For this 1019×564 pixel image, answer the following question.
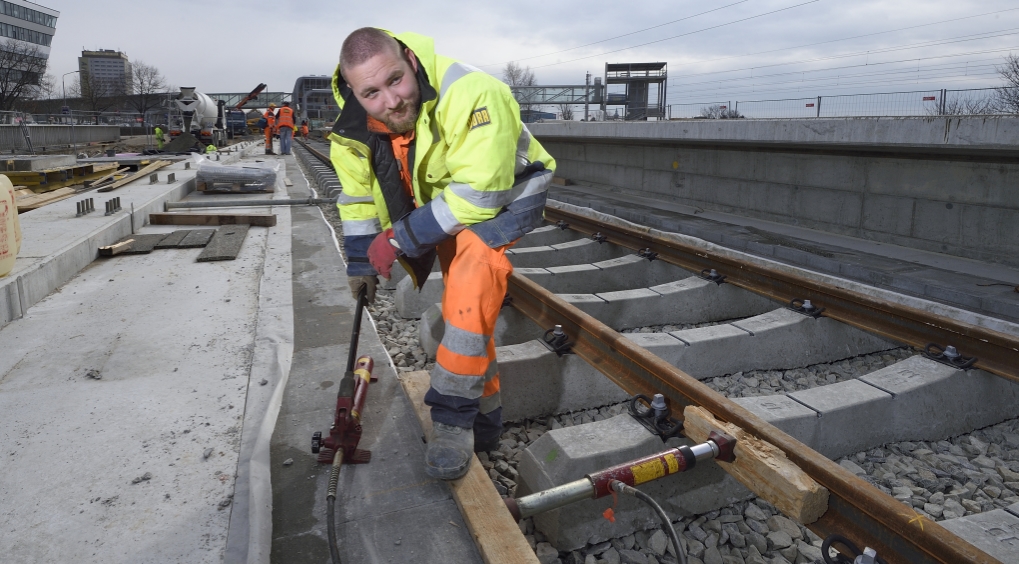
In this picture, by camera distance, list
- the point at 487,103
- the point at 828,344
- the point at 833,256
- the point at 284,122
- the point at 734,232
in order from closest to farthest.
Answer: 1. the point at 487,103
2. the point at 828,344
3. the point at 833,256
4. the point at 734,232
5. the point at 284,122

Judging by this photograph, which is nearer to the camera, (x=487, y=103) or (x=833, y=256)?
(x=487, y=103)

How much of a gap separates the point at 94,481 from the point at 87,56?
494 feet

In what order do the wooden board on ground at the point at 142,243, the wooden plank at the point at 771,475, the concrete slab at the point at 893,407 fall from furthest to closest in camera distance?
the wooden board on ground at the point at 142,243, the concrete slab at the point at 893,407, the wooden plank at the point at 771,475

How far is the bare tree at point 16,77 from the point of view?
166 ft

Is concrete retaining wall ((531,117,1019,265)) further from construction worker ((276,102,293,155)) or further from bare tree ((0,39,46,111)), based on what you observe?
bare tree ((0,39,46,111))

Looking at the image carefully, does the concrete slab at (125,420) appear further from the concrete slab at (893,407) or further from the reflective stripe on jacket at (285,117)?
the reflective stripe on jacket at (285,117)

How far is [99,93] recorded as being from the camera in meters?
74.6

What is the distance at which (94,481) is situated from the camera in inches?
103

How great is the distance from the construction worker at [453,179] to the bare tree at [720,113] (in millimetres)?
13668

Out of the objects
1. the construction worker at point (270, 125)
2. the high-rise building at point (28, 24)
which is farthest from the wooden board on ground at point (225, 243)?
the high-rise building at point (28, 24)

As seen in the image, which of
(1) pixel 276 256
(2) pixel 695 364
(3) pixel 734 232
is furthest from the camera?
(3) pixel 734 232

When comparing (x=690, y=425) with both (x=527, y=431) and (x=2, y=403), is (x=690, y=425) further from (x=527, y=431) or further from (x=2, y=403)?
(x=2, y=403)

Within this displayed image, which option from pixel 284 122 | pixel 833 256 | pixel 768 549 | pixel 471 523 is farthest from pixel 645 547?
pixel 284 122

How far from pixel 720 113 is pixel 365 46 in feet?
48.4
